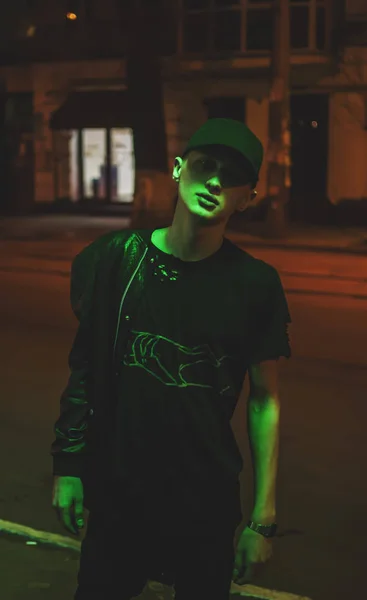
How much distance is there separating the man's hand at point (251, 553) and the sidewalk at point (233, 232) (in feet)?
58.1

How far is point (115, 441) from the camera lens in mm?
2600

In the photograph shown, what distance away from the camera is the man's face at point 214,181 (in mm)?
2582

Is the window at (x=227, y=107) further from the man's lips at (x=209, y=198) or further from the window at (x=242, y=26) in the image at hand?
the man's lips at (x=209, y=198)

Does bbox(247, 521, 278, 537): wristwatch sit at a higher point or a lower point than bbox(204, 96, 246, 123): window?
lower

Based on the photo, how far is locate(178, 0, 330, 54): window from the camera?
2719cm

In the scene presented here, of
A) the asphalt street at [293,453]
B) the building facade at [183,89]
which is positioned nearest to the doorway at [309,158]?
the building facade at [183,89]

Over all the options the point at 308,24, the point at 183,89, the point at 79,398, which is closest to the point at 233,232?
the point at 183,89

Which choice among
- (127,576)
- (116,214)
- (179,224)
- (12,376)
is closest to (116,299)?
(179,224)

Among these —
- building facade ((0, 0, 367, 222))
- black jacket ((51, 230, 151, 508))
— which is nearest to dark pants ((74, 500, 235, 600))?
black jacket ((51, 230, 151, 508))

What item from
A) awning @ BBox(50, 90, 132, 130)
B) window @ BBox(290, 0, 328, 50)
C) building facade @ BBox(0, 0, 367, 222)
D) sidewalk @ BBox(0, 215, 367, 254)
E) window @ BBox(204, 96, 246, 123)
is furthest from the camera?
awning @ BBox(50, 90, 132, 130)

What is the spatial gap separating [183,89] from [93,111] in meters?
3.27

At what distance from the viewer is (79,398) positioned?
Answer: 105 inches

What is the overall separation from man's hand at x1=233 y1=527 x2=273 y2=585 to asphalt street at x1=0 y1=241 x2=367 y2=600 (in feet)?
5.31

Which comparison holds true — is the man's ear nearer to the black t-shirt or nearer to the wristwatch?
the black t-shirt
